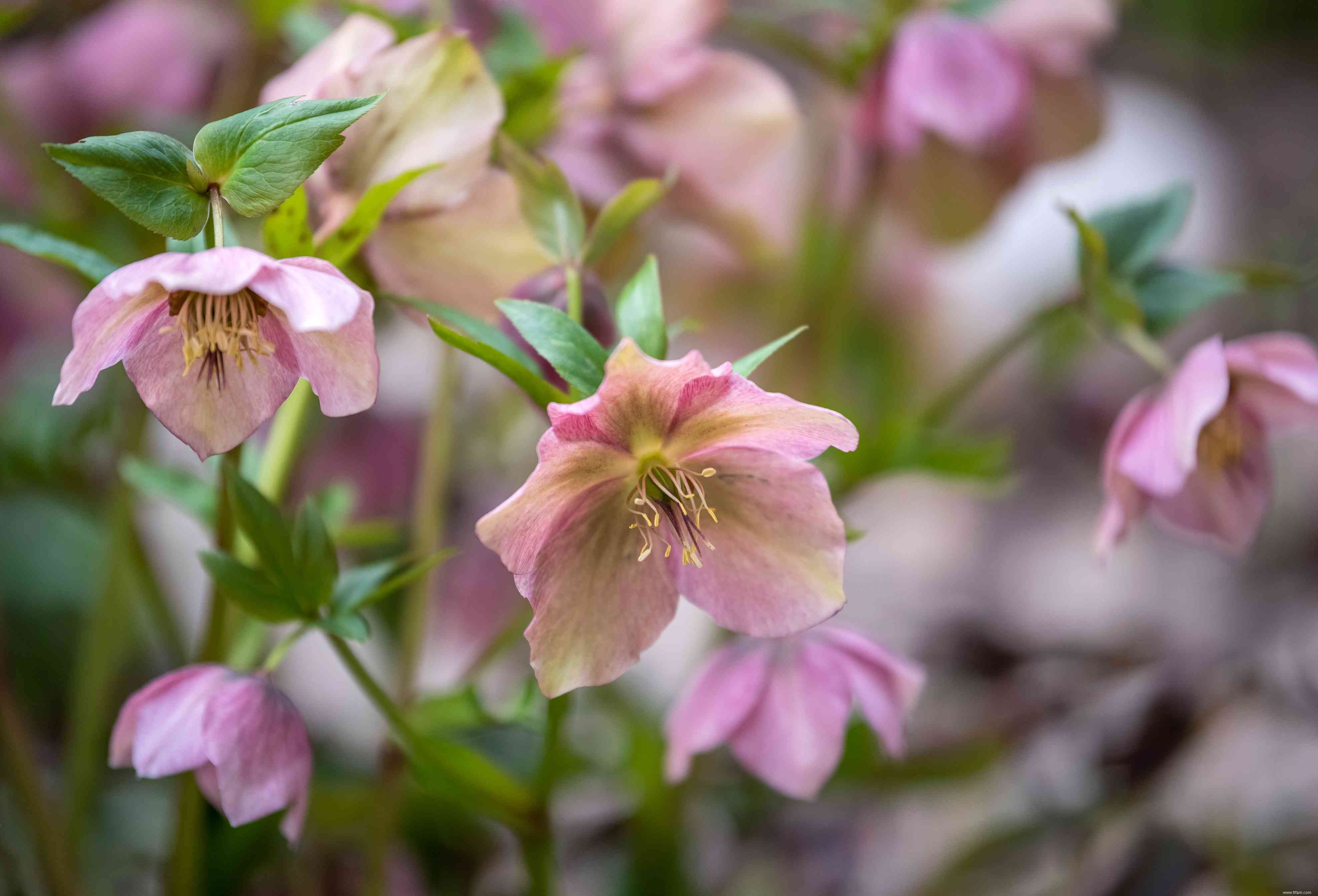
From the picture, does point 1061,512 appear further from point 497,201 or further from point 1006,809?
point 497,201

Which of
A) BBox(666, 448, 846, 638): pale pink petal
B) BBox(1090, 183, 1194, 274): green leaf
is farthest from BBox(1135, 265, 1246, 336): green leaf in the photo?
BBox(666, 448, 846, 638): pale pink petal

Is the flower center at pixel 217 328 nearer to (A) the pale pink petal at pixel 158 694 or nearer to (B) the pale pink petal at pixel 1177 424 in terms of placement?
(A) the pale pink petal at pixel 158 694

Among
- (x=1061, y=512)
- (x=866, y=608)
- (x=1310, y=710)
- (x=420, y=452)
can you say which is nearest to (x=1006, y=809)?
(x=1310, y=710)

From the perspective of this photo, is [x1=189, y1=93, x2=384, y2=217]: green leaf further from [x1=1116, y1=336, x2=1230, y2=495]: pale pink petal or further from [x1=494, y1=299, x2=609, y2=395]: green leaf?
[x1=1116, y1=336, x2=1230, y2=495]: pale pink petal

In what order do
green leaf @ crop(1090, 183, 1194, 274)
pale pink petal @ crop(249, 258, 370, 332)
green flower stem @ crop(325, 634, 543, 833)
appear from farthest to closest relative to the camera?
green leaf @ crop(1090, 183, 1194, 274) < green flower stem @ crop(325, 634, 543, 833) < pale pink petal @ crop(249, 258, 370, 332)

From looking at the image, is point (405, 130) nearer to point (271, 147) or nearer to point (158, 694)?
point (271, 147)
